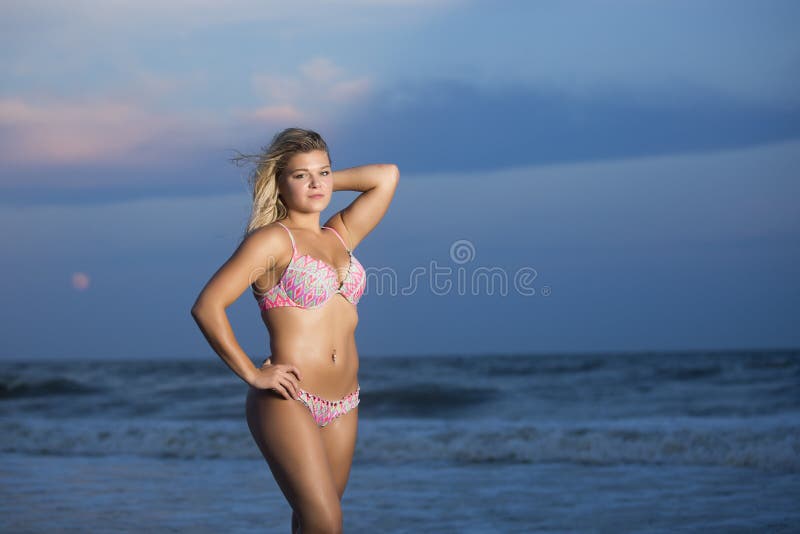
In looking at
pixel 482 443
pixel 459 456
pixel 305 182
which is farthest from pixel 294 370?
pixel 482 443

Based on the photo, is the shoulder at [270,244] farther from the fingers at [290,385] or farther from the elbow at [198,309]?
the fingers at [290,385]

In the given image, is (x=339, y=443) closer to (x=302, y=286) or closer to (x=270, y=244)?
(x=302, y=286)

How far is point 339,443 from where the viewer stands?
3.37 metres

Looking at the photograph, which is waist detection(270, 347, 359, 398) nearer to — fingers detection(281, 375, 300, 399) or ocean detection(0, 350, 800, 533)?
fingers detection(281, 375, 300, 399)

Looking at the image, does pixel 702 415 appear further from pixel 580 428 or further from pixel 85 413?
pixel 85 413

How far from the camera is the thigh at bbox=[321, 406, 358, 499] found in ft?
11.0

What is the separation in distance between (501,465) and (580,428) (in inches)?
106

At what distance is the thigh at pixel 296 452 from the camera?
10.1 feet

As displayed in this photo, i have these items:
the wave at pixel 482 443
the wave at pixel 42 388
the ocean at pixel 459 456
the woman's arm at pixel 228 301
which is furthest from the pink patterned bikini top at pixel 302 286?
the wave at pixel 42 388

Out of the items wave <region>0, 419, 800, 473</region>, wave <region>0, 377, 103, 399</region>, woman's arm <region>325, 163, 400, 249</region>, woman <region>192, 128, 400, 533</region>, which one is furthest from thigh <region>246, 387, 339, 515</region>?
wave <region>0, 377, 103, 399</region>

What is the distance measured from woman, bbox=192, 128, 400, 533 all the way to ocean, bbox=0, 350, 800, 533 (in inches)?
112

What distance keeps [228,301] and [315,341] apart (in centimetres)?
36

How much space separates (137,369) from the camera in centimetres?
2330

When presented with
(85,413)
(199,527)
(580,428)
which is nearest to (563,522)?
(199,527)
